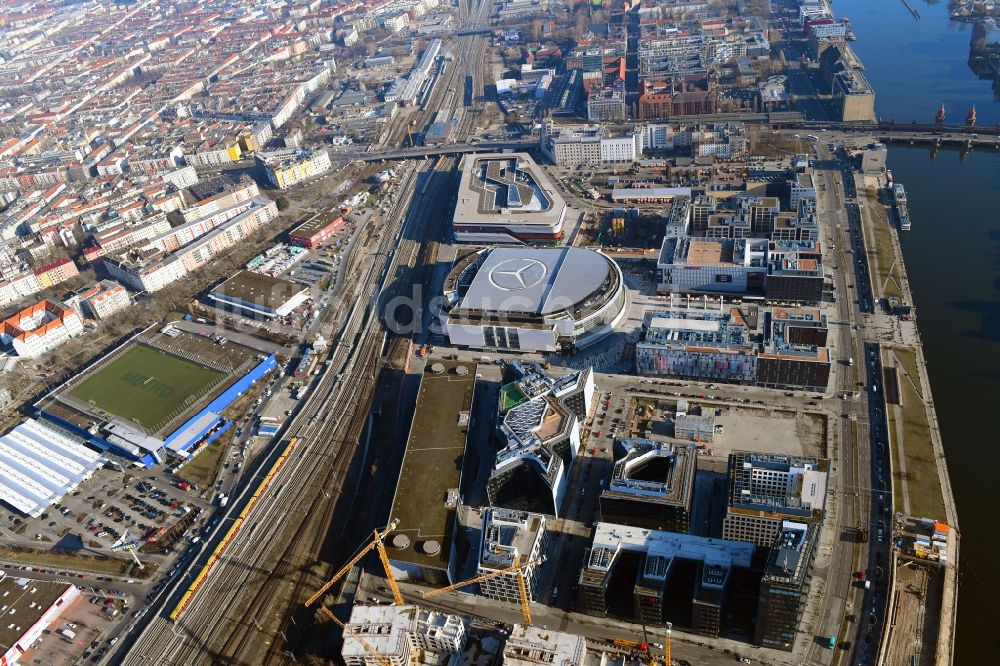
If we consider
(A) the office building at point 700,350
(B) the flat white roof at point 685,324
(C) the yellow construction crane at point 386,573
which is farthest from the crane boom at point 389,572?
(B) the flat white roof at point 685,324

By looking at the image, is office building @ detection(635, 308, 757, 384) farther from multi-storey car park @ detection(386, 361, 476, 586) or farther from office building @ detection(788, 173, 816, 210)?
office building @ detection(788, 173, 816, 210)

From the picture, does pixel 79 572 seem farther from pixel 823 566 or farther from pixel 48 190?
pixel 48 190

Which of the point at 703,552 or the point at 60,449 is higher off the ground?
the point at 703,552

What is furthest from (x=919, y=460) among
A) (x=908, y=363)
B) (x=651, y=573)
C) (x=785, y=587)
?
(x=651, y=573)

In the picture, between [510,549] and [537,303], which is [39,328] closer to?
[537,303]

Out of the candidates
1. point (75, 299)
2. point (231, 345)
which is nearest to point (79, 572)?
point (231, 345)

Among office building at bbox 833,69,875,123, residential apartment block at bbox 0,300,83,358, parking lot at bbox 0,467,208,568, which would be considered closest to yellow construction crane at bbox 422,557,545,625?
parking lot at bbox 0,467,208,568
